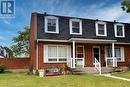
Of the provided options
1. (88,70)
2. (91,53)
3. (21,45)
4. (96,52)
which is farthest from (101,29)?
(21,45)

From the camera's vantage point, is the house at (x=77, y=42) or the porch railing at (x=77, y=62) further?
the house at (x=77, y=42)

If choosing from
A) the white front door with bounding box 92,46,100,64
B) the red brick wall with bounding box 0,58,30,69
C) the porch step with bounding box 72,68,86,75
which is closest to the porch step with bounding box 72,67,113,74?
the porch step with bounding box 72,68,86,75

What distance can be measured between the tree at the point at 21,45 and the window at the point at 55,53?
2609 cm

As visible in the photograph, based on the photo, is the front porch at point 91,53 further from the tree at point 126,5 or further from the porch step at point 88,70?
the tree at point 126,5

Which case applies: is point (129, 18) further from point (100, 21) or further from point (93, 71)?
point (93, 71)

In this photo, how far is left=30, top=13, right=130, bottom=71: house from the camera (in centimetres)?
2714

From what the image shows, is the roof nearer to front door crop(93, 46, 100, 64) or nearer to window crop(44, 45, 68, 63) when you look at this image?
window crop(44, 45, 68, 63)

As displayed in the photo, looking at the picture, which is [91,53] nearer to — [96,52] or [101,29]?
[96,52]

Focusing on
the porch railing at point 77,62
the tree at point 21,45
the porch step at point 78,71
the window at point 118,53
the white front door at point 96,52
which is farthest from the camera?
the tree at point 21,45

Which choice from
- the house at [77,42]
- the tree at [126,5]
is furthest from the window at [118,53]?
the tree at [126,5]

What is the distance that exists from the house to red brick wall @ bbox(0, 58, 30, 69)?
3964mm

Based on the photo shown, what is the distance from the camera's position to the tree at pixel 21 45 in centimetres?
5316

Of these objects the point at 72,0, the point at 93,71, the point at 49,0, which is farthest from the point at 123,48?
the point at 49,0

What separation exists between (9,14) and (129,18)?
54.1 feet
